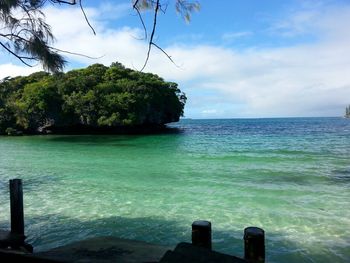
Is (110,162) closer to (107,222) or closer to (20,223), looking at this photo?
(107,222)

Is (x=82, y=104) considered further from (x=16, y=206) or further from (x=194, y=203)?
(x=16, y=206)

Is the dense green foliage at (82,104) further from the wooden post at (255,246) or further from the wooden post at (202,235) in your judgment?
the wooden post at (255,246)

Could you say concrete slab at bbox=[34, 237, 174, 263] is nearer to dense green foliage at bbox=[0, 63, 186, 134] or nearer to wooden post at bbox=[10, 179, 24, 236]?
wooden post at bbox=[10, 179, 24, 236]

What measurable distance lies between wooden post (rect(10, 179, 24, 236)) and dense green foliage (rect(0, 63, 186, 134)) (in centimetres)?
3744

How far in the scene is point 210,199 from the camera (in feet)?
34.7

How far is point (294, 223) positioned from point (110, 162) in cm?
1254

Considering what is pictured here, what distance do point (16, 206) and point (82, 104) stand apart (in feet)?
130

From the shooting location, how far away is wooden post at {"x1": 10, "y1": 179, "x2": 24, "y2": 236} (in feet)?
21.4

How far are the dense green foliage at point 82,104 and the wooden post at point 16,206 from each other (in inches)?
1474

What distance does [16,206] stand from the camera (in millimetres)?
6582

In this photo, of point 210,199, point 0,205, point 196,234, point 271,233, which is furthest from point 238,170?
point 196,234

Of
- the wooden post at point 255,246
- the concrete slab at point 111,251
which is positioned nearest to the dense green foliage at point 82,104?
the concrete slab at point 111,251

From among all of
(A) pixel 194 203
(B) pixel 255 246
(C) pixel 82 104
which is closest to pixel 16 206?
(B) pixel 255 246

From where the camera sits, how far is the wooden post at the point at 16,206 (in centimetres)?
653
